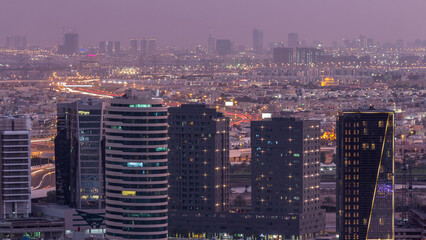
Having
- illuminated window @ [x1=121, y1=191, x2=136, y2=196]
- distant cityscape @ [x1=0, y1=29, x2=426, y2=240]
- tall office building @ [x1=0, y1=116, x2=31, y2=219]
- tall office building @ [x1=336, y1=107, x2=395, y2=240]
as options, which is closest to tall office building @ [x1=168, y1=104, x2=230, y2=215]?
distant cityscape @ [x1=0, y1=29, x2=426, y2=240]

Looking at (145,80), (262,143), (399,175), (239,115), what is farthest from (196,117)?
(145,80)

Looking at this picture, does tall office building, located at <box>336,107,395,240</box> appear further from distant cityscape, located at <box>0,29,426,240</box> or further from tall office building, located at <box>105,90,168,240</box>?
tall office building, located at <box>105,90,168,240</box>

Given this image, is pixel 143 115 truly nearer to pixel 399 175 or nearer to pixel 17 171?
pixel 17 171

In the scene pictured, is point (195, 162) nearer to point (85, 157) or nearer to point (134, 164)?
point (85, 157)

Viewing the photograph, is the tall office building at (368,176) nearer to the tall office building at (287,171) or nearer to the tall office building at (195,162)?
the tall office building at (287,171)

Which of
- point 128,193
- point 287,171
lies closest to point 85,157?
point 287,171

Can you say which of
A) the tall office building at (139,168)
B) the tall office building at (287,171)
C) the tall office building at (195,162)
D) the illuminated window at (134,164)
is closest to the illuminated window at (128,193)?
the tall office building at (139,168)
